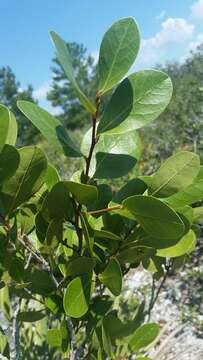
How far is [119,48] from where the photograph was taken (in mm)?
465

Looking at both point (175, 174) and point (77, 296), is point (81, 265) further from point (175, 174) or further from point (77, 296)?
point (175, 174)

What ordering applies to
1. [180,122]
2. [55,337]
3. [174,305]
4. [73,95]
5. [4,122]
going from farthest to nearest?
1. [73,95]
2. [180,122]
3. [174,305]
4. [55,337]
5. [4,122]

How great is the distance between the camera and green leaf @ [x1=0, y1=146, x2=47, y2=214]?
0.47 meters

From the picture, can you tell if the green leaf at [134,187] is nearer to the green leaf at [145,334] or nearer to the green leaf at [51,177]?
the green leaf at [51,177]

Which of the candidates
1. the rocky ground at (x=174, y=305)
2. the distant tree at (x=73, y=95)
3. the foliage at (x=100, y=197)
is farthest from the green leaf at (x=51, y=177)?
the distant tree at (x=73, y=95)

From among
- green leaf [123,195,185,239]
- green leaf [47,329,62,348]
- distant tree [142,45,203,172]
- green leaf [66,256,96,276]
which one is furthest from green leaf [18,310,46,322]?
distant tree [142,45,203,172]

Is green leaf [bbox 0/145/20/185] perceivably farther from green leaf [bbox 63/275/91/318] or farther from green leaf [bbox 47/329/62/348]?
green leaf [bbox 47/329/62/348]

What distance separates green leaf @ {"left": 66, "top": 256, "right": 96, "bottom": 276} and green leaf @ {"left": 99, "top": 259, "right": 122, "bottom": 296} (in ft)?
0.06

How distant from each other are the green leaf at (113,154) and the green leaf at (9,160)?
0.10 meters

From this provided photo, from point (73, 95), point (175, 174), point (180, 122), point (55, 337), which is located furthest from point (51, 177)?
point (73, 95)

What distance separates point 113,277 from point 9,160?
0.57ft

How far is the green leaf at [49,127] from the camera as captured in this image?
0.47 m

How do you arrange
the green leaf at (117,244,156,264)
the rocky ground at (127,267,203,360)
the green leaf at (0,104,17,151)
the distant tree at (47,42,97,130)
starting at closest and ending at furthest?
the green leaf at (0,104,17,151) < the green leaf at (117,244,156,264) < the rocky ground at (127,267,203,360) < the distant tree at (47,42,97,130)

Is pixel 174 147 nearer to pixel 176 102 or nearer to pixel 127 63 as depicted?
pixel 176 102
